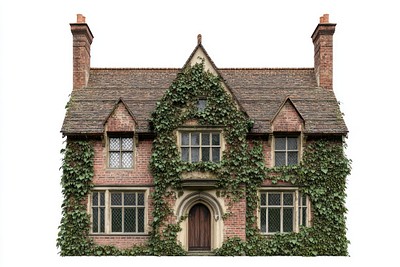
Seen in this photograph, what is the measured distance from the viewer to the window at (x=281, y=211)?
2580 centimetres

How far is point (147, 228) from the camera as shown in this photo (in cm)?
2570

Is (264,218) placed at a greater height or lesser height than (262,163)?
lesser

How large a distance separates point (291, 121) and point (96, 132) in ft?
26.5

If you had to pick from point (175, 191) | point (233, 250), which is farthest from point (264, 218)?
point (175, 191)

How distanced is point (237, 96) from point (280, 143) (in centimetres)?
302

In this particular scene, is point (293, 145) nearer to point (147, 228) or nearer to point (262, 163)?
point (262, 163)

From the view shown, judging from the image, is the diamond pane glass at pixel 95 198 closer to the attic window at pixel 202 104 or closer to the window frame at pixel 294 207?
the attic window at pixel 202 104

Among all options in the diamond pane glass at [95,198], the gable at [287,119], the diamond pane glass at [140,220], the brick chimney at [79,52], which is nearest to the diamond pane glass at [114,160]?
the diamond pane glass at [95,198]

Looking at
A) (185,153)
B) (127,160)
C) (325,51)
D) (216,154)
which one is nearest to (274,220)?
(216,154)

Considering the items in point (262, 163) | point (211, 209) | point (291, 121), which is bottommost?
point (211, 209)

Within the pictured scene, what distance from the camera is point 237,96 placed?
27625mm

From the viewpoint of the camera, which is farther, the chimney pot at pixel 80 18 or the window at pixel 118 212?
the chimney pot at pixel 80 18

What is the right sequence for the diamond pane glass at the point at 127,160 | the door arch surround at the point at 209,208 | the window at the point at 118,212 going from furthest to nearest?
the diamond pane glass at the point at 127,160, the window at the point at 118,212, the door arch surround at the point at 209,208

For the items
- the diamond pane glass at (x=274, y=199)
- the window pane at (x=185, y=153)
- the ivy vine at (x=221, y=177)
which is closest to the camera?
the ivy vine at (x=221, y=177)
